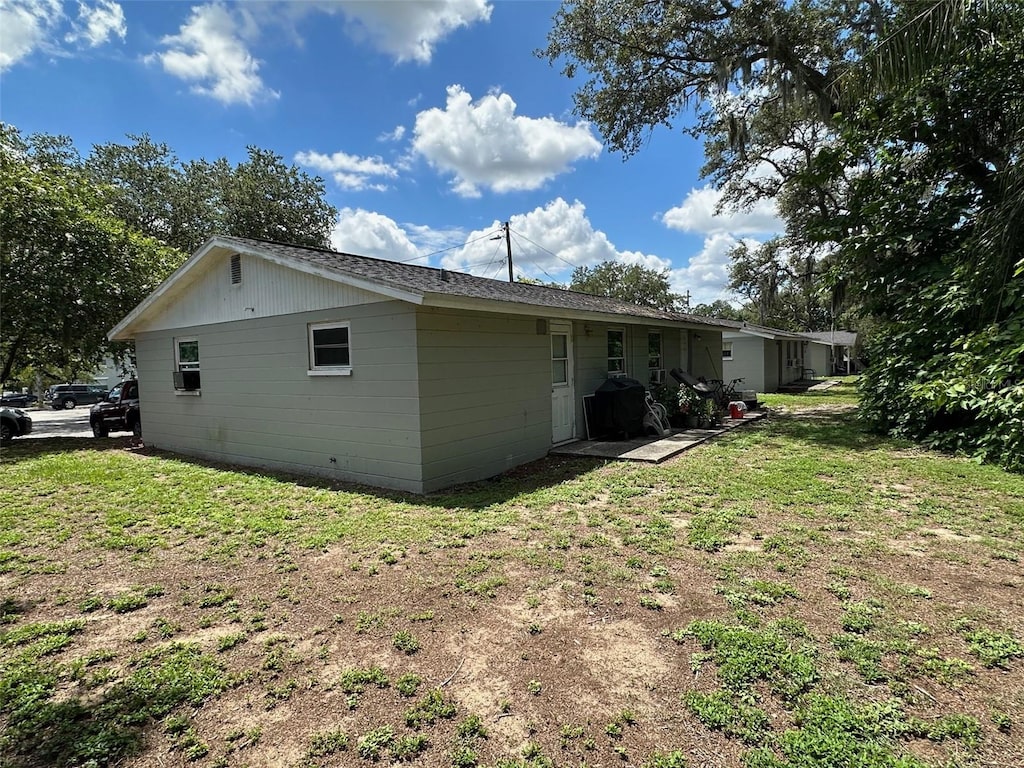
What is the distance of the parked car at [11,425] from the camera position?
1348cm

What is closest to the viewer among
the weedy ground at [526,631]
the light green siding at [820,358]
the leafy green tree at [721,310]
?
the weedy ground at [526,631]

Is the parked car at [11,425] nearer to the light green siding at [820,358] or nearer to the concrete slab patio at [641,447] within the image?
the concrete slab patio at [641,447]

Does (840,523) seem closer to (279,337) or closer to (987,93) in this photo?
(279,337)

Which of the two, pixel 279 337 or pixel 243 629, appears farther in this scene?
pixel 279 337

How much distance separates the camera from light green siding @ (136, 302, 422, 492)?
6.16 m

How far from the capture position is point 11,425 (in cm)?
1366

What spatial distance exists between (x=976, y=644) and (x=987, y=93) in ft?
32.0

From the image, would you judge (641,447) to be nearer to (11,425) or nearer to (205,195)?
(11,425)

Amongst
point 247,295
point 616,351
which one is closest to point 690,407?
point 616,351

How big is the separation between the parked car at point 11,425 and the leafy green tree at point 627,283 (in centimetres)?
3459

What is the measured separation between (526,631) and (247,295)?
7.39m

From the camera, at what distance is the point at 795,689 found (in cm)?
230

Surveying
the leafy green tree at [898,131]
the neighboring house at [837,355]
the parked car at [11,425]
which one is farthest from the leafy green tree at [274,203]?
the neighboring house at [837,355]

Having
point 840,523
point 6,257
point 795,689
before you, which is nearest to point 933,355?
point 840,523
